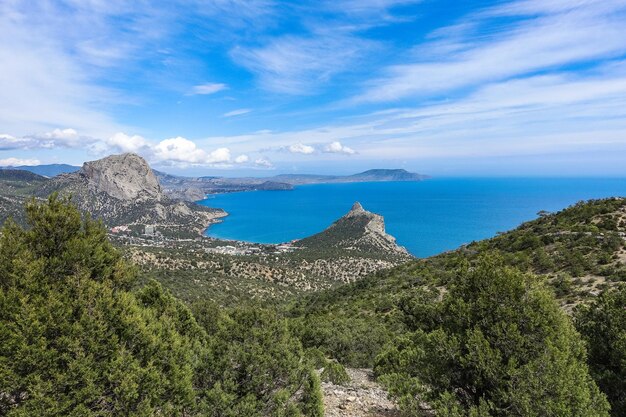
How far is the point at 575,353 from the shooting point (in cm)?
826

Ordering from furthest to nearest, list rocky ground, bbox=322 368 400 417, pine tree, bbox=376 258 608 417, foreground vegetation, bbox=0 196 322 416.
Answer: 1. rocky ground, bbox=322 368 400 417
2. pine tree, bbox=376 258 608 417
3. foreground vegetation, bbox=0 196 322 416

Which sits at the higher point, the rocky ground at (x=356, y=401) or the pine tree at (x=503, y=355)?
the pine tree at (x=503, y=355)

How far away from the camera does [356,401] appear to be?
11.2 m

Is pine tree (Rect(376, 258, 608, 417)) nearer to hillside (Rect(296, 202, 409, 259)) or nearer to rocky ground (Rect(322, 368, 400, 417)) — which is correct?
rocky ground (Rect(322, 368, 400, 417))

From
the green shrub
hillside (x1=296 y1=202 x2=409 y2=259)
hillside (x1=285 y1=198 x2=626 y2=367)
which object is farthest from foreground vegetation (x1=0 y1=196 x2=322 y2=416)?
hillside (x1=296 y1=202 x2=409 y2=259)

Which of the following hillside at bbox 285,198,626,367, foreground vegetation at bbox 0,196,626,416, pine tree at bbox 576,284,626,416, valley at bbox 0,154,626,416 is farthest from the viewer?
hillside at bbox 285,198,626,367

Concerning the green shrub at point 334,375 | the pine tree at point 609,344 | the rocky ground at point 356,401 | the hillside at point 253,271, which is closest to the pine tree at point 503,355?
the pine tree at point 609,344

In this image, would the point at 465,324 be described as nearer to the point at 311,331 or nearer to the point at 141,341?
the point at 141,341

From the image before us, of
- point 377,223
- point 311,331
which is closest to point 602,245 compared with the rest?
point 311,331

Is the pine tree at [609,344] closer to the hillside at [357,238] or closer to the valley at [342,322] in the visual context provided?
the valley at [342,322]

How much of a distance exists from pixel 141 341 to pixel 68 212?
11.0ft

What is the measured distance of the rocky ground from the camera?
33.9 ft

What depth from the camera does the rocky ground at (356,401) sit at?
10320 millimetres

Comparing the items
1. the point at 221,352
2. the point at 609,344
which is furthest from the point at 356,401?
the point at 609,344
